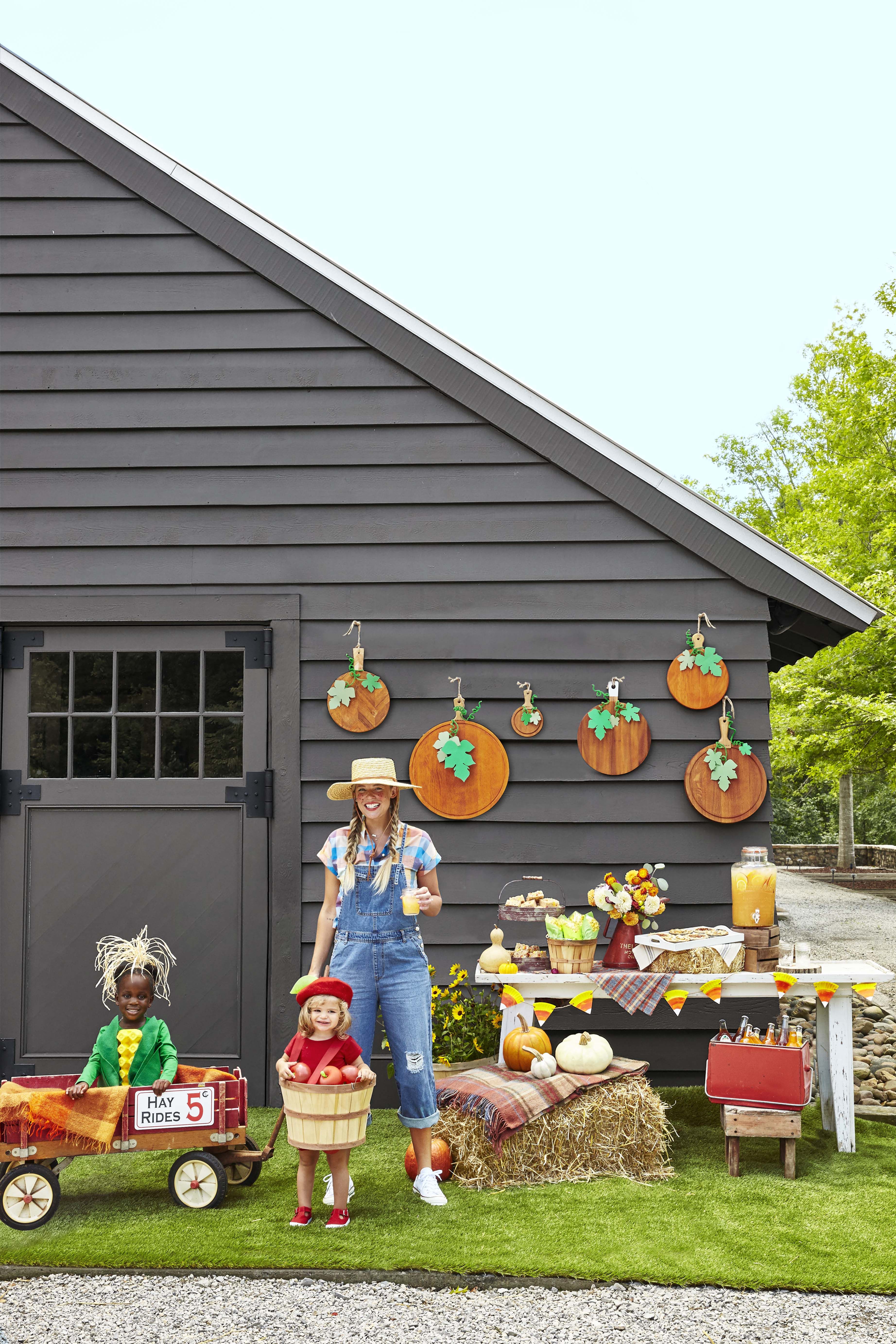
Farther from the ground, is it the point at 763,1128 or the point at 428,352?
the point at 428,352

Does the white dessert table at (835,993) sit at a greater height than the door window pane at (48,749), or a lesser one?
lesser

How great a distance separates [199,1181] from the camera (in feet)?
11.9

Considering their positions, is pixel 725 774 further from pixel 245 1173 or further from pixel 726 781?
pixel 245 1173

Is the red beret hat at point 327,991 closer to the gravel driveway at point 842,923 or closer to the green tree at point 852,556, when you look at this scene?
the gravel driveway at point 842,923

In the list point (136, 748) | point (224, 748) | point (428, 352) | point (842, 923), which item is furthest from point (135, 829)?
point (842, 923)

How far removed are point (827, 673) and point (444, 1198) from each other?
11.2m

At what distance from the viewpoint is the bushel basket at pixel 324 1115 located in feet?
10.9

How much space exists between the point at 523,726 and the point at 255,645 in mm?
1396

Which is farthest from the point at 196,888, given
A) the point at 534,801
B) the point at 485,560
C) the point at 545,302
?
the point at 545,302

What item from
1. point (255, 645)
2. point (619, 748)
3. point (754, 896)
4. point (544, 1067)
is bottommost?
point (544, 1067)

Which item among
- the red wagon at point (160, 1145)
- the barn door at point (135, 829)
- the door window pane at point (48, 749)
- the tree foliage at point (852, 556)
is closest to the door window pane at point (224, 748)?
the barn door at point (135, 829)

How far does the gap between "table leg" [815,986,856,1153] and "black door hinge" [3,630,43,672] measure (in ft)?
13.4

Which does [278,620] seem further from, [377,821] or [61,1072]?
[61,1072]

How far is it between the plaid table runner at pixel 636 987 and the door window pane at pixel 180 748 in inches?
86.4
